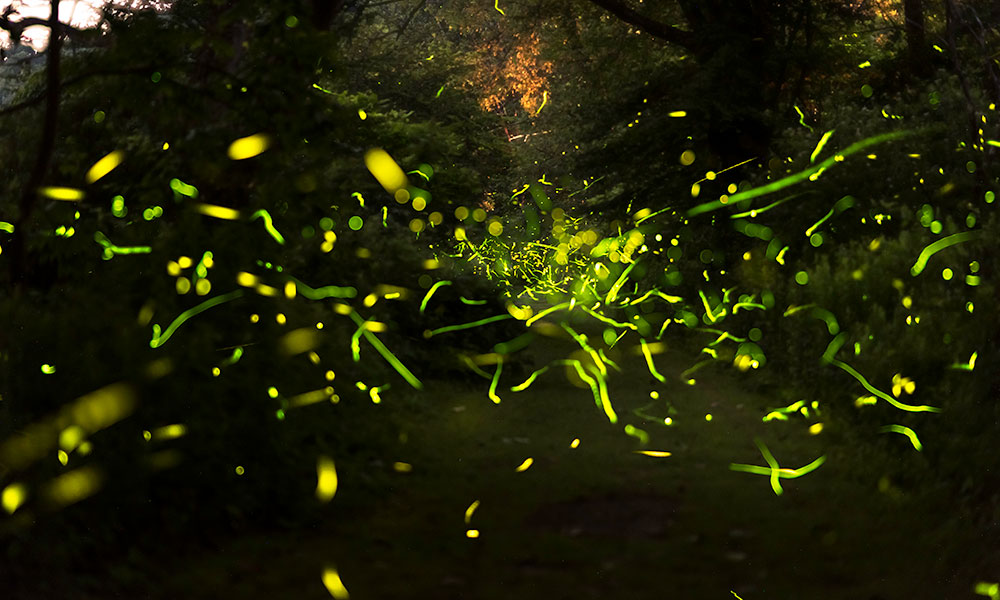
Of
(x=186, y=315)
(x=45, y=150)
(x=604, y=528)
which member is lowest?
(x=604, y=528)

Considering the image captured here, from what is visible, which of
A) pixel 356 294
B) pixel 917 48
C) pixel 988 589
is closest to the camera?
pixel 988 589

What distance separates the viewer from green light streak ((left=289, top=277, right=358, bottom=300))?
29.5ft

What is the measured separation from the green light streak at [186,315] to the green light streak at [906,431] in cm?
511

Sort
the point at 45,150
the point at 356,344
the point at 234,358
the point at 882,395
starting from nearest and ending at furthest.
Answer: the point at 45,150, the point at 234,358, the point at 882,395, the point at 356,344

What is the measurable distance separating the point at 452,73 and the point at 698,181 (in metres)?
11.6

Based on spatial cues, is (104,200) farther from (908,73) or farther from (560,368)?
(908,73)

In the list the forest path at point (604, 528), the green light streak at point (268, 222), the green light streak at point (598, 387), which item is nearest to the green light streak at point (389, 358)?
the forest path at point (604, 528)

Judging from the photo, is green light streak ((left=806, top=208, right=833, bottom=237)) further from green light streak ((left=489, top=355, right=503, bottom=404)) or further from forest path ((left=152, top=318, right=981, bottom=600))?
green light streak ((left=489, top=355, right=503, bottom=404))

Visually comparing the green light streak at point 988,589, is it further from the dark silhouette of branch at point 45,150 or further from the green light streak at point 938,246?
the dark silhouette of branch at point 45,150

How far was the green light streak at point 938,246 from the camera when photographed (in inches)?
371

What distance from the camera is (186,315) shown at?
6.82 meters

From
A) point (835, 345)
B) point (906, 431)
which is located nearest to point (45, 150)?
point (906, 431)

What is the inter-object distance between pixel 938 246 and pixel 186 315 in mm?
6782

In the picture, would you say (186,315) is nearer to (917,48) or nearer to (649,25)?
(917,48)
